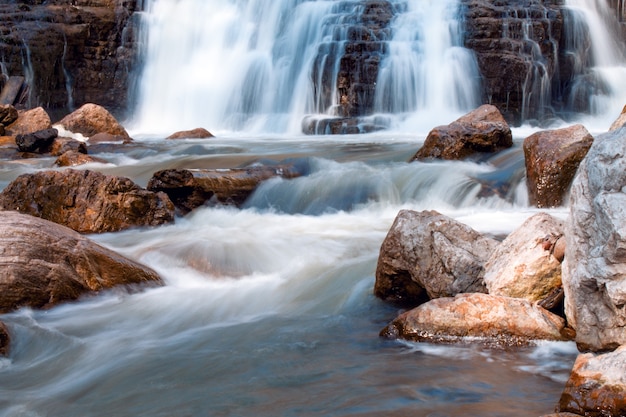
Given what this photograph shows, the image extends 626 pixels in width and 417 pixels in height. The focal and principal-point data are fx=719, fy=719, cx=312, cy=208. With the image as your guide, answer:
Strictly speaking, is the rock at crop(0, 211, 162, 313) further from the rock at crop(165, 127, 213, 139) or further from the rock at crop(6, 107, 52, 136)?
the rock at crop(165, 127, 213, 139)

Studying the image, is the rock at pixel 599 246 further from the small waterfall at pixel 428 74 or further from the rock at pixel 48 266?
the small waterfall at pixel 428 74

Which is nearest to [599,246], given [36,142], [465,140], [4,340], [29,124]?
[4,340]

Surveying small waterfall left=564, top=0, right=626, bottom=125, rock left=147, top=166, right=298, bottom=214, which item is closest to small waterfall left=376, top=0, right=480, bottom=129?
small waterfall left=564, top=0, right=626, bottom=125

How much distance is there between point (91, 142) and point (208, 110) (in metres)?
5.25

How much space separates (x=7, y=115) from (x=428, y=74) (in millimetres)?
9628

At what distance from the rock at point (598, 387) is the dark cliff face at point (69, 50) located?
64.0ft

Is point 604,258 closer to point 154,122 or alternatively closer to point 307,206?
point 307,206

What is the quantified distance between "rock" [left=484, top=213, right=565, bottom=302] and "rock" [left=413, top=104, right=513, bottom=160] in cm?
547

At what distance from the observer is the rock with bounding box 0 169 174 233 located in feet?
24.5

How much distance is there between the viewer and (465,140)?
33.2ft

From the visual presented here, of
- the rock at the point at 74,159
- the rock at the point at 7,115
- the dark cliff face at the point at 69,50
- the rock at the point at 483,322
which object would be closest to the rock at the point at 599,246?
the rock at the point at 483,322

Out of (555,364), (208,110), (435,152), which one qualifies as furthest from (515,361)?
(208,110)

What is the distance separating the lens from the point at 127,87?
21906 millimetres

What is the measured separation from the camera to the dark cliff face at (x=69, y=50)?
20625 millimetres
